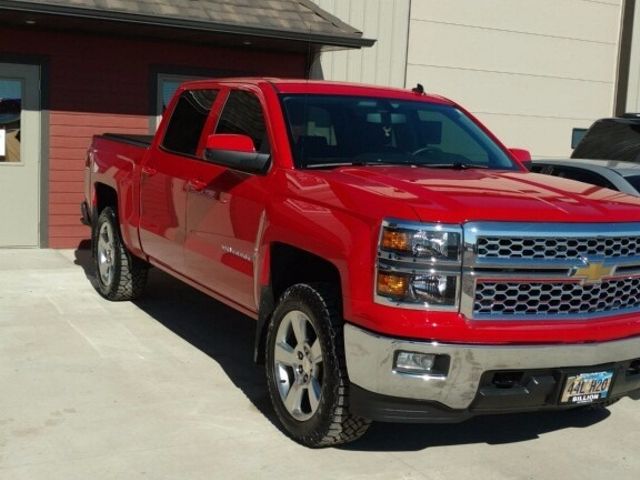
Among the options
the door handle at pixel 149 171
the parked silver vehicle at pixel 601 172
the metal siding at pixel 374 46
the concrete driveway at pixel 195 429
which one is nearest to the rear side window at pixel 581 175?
the parked silver vehicle at pixel 601 172

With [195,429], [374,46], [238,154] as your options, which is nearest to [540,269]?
[238,154]

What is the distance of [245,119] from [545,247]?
7.99 ft

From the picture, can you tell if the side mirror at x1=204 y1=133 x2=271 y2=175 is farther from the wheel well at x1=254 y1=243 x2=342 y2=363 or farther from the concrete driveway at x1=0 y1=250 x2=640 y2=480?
the concrete driveway at x1=0 y1=250 x2=640 y2=480

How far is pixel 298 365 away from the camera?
475cm

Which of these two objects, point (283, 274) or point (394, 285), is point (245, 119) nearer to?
point (283, 274)

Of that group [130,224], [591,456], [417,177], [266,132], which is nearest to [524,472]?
[591,456]

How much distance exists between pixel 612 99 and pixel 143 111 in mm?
9061

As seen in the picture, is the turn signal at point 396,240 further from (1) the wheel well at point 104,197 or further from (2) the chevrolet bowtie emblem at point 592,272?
(1) the wheel well at point 104,197

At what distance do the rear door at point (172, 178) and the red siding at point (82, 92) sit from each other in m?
4.31

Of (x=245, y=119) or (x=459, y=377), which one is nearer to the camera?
(x=459, y=377)

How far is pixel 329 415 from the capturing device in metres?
4.40

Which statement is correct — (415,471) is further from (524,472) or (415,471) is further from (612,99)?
(612,99)

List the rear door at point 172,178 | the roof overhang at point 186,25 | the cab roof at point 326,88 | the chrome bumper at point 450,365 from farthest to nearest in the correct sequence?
the roof overhang at point 186,25 → the rear door at point 172,178 → the cab roof at point 326,88 → the chrome bumper at point 450,365

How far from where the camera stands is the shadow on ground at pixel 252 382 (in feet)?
16.3
